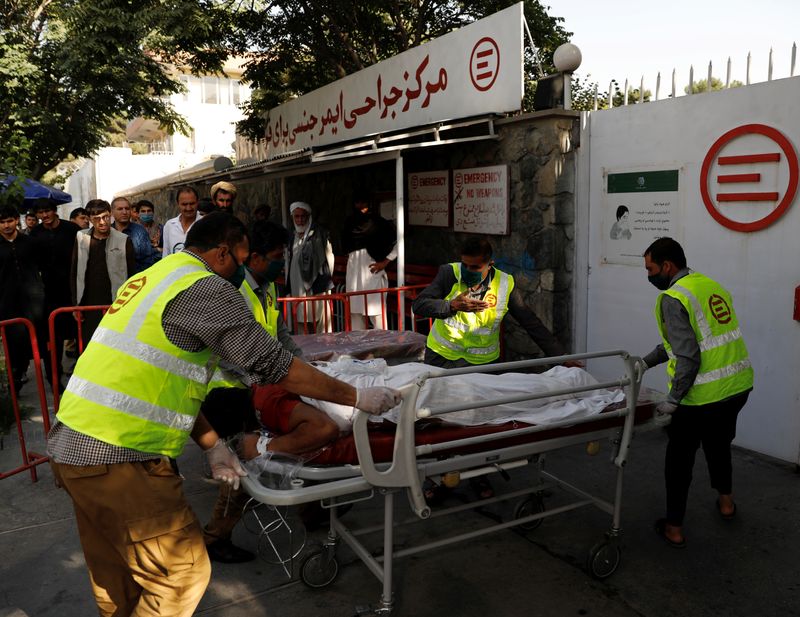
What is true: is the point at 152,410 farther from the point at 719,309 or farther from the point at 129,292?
the point at 719,309

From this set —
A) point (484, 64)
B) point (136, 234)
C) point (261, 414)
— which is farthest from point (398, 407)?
point (136, 234)

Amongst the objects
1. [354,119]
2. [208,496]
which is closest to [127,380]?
[208,496]

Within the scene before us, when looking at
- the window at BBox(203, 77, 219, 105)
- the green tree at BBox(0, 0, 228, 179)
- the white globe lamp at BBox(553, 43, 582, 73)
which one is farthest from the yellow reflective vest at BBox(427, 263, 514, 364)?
the window at BBox(203, 77, 219, 105)

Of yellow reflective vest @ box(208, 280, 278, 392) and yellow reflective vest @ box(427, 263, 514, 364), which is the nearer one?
yellow reflective vest @ box(208, 280, 278, 392)

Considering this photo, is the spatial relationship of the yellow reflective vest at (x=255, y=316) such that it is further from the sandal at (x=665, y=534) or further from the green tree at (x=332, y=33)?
the green tree at (x=332, y=33)

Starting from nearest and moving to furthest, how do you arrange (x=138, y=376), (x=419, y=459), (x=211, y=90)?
(x=138, y=376) < (x=419, y=459) < (x=211, y=90)

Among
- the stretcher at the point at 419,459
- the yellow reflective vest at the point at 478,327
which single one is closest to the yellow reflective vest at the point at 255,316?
the stretcher at the point at 419,459

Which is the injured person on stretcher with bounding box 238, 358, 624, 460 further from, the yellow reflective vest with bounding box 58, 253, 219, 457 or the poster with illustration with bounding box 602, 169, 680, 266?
the poster with illustration with bounding box 602, 169, 680, 266

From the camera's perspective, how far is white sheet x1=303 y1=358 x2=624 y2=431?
297 centimetres

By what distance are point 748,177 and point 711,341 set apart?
1.74 m

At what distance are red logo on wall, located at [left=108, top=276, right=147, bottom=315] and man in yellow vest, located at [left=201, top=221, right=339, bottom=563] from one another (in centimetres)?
84

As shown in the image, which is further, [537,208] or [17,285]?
[17,285]

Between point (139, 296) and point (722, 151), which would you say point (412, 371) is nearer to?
point (139, 296)

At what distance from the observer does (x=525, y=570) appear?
3.27m
